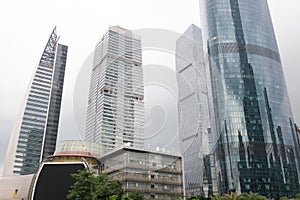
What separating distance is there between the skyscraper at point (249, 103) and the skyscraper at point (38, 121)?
5424cm

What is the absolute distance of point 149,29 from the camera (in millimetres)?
5367

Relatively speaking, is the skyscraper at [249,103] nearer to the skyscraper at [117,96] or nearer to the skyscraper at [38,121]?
the skyscraper at [117,96]

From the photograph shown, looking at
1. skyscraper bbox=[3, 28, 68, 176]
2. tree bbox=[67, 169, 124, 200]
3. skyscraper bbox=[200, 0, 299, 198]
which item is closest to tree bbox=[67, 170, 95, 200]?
tree bbox=[67, 169, 124, 200]

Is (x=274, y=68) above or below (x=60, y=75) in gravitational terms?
below

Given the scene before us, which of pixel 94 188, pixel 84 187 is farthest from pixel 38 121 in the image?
pixel 94 188

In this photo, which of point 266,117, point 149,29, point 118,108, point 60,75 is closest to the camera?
point 149,29

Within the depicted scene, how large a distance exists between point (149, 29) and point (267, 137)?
54.2 m

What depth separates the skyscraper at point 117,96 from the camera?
5.75 metres

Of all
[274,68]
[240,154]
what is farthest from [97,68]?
[274,68]

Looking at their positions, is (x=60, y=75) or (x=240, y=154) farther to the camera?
(x=60, y=75)

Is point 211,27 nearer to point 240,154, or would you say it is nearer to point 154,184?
point 240,154

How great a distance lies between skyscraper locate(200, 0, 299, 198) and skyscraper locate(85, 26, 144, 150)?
42.9 m

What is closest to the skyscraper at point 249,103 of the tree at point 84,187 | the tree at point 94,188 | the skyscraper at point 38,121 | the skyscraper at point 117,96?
the tree at point 94,188

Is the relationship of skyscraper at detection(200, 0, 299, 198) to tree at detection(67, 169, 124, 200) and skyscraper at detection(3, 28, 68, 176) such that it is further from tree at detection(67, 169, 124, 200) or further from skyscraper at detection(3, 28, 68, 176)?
skyscraper at detection(3, 28, 68, 176)
